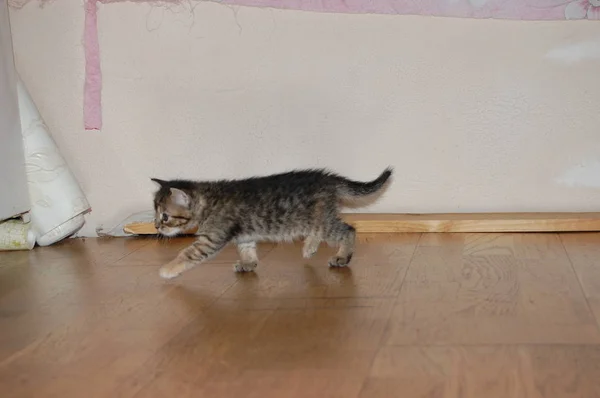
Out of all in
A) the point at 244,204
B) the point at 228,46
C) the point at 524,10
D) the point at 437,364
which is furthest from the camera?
the point at 228,46

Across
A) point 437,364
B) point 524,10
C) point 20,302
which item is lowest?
point 20,302

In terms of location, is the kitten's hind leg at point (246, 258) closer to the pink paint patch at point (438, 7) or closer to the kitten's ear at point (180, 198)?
the kitten's ear at point (180, 198)

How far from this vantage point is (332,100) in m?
2.83

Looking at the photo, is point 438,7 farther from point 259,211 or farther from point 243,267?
point 243,267

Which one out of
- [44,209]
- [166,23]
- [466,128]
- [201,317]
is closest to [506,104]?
[466,128]

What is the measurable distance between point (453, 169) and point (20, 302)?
5.09 ft

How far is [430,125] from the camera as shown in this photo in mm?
2811

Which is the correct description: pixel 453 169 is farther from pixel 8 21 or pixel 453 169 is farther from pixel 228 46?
pixel 8 21

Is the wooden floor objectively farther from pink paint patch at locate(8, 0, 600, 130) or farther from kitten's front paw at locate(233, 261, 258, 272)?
pink paint patch at locate(8, 0, 600, 130)

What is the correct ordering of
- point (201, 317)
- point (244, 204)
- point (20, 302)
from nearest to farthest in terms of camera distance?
point (201, 317), point (20, 302), point (244, 204)

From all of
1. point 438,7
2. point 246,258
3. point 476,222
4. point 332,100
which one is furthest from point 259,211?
point 438,7

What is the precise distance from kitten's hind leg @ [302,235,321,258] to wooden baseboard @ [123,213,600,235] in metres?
0.38

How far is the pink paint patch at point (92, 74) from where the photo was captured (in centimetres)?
291

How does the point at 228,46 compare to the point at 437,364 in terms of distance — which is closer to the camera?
the point at 437,364
